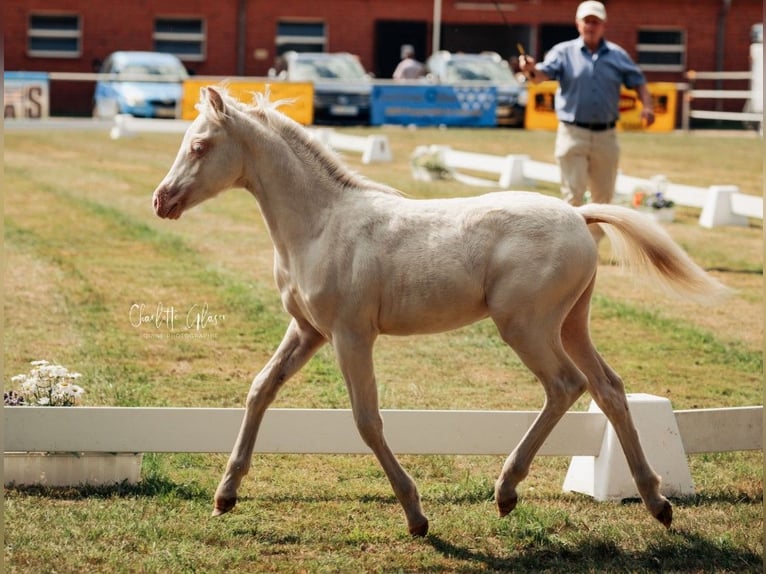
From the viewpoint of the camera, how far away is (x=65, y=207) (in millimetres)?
16766

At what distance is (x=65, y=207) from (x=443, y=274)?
40.3ft

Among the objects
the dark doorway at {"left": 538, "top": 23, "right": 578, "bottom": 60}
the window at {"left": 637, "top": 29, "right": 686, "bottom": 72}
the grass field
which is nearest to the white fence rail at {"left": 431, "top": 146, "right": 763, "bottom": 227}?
the grass field

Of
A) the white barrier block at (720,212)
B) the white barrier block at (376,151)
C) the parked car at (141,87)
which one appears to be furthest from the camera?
the parked car at (141,87)

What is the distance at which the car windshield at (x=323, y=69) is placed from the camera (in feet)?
109

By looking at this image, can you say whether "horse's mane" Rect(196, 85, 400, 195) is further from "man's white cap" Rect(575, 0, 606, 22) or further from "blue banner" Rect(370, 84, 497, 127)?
"blue banner" Rect(370, 84, 497, 127)

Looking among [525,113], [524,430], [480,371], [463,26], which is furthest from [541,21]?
[524,430]

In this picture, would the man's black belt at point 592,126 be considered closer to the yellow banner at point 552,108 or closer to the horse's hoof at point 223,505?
the horse's hoof at point 223,505

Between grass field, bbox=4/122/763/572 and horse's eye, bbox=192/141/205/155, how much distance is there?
1618 mm

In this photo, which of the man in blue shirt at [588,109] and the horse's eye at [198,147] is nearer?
the horse's eye at [198,147]

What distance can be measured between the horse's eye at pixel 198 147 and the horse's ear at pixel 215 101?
137 mm

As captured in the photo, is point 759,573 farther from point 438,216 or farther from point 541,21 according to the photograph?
point 541,21

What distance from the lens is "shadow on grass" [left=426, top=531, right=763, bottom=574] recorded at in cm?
516

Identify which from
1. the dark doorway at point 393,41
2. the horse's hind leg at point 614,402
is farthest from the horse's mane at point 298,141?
the dark doorway at point 393,41

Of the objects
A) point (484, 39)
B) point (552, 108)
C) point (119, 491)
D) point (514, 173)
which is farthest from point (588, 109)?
point (484, 39)
